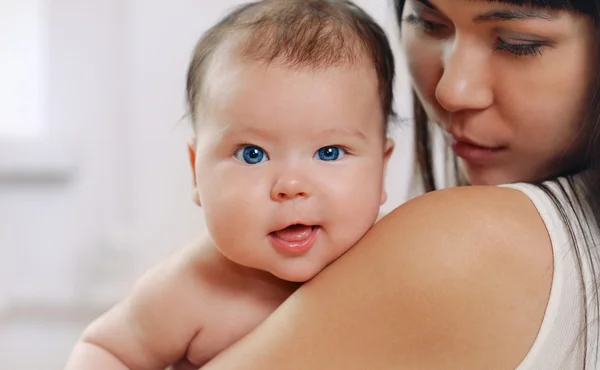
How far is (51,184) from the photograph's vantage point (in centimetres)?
275

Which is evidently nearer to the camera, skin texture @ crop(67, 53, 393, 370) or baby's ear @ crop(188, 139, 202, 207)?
skin texture @ crop(67, 53, 393, 370)

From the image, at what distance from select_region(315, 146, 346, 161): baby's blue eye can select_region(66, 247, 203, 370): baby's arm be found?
0.93 feet

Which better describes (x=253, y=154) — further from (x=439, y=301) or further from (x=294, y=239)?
(x=439, y=301)

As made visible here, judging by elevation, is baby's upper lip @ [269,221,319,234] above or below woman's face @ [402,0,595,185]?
below

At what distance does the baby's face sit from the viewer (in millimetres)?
1008

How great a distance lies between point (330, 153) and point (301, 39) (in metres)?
0.14

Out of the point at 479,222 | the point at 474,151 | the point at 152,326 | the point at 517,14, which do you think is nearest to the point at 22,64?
the point at 152,326

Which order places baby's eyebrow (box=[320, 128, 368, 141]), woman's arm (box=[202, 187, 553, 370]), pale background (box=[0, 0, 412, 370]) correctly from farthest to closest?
pale background (box=[0, 0, 412, 370]), baby's eyebrow (box=[320, 128, 368, 141]), woman's arm (box=[202, 187, 553, 370])

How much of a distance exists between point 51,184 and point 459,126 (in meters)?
1.82

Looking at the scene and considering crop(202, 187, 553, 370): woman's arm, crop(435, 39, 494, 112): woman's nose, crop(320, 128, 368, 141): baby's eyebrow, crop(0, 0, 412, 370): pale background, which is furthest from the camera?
crop(0, 0, 412, 370): pale background

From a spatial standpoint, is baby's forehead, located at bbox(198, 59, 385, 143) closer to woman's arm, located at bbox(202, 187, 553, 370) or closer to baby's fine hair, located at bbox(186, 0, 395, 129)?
baby's fine hair, located at bbox(186, 0, 395, 129)

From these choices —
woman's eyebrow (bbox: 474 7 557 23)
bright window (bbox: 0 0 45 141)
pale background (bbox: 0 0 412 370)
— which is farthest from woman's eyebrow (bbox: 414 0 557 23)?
bright window (bbox: 0 0 45 141)

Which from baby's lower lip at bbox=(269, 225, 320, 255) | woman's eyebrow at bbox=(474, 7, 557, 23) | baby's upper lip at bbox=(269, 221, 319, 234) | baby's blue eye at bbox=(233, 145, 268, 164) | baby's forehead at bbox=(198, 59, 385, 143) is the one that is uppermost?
woman's eyebrow at bbox=(474, 7, 557, 23)

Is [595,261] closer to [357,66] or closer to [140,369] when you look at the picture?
[357,66]
